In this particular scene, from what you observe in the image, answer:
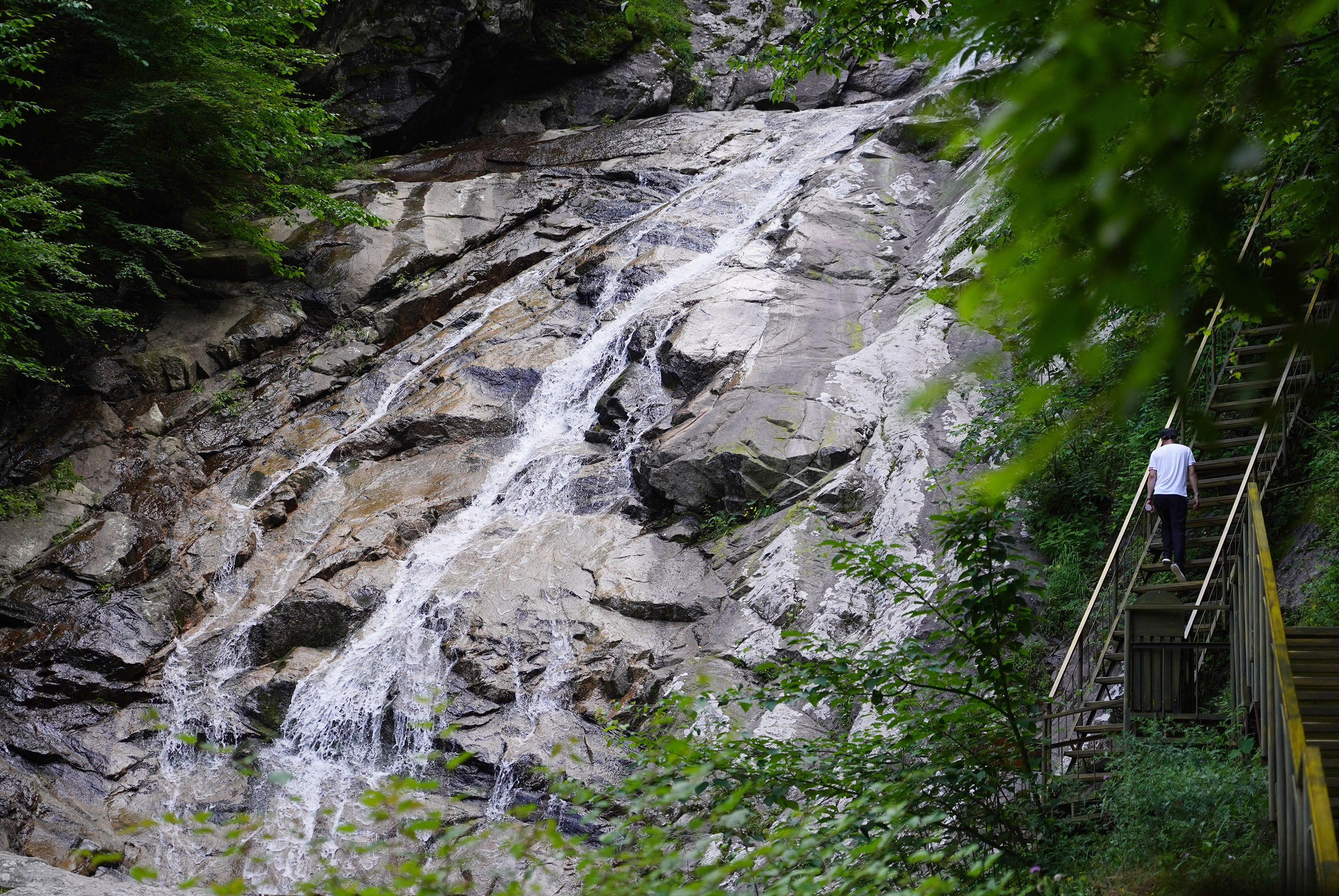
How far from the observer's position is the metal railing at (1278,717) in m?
2.55

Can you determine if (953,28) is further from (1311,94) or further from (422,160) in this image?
(422,160)

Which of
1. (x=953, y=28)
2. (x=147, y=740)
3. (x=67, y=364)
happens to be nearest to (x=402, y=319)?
(x=67, y=364)

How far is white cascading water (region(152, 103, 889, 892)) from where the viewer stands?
9.08 m

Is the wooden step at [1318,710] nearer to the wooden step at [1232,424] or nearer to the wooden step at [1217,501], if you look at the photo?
the wooden step at [1232,424]

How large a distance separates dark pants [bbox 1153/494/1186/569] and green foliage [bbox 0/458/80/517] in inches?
514

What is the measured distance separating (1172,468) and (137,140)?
52.5ft

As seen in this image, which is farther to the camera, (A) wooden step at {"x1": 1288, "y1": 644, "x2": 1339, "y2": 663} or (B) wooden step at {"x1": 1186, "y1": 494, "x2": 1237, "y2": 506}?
(B) wooden step at {"x1": 1186, "y1": 494, "x2": 1237, "y2": 506}

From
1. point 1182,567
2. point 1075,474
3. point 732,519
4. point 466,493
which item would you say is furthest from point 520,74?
point 1182,567

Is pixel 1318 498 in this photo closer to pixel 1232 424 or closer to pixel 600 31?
pixel 1232 424

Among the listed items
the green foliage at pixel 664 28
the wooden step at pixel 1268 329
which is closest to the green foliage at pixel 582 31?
the green foliage at pixel 664 28

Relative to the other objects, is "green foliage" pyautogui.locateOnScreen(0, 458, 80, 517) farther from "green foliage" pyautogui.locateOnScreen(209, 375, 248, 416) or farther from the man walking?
the man walking

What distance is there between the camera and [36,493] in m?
12.0

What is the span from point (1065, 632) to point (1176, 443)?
1.88 meters

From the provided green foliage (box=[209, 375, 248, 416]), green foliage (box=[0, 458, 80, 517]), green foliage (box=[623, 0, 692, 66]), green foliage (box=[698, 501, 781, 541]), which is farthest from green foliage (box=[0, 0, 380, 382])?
green foliage (box=[623, 0, 692, 66])
